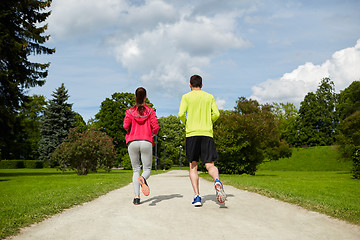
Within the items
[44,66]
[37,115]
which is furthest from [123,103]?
[44,66]

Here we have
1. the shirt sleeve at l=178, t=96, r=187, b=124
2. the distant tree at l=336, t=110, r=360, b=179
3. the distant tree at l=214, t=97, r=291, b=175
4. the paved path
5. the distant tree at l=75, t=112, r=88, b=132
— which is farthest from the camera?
the distant tree at l=75, t=112, r=88, b=132

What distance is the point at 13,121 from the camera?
961 inches

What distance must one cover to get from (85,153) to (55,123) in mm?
29646

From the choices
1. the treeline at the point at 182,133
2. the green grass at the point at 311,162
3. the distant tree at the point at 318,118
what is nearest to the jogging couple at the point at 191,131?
the treeline at the point at 182,133

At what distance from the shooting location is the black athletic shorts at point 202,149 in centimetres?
581

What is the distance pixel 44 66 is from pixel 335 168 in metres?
42.8

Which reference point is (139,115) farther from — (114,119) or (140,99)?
(114,119)

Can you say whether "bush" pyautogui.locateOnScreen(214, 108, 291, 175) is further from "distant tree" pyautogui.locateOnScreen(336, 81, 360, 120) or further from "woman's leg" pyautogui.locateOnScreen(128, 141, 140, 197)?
"distant tree" pyautogui.locateOnScreen(336, 81, 360, 120)

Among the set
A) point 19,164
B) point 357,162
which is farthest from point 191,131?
point 19,164

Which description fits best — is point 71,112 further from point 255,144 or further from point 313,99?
point 313,99

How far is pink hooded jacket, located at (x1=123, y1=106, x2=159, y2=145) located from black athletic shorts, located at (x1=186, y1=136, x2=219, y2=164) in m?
0.87

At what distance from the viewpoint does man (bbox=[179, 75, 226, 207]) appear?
5.82 meters

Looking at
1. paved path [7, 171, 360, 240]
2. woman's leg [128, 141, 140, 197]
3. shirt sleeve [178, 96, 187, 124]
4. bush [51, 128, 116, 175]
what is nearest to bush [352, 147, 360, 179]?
paved path [7, 171, 360, 240]

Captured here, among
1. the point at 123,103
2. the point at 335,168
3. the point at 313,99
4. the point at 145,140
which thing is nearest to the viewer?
the point at 145,140
